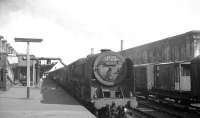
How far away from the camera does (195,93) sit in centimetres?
1345

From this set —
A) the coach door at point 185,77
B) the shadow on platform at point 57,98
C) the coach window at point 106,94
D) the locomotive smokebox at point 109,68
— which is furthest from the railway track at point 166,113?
the shadow on platform at point 57,98

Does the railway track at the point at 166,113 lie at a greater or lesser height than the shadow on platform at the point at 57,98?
lesser

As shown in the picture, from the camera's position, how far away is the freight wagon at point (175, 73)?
14269mm

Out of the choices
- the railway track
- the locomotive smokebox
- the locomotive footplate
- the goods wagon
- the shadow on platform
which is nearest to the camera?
the locomotive footplate

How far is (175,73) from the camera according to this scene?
15914 mm

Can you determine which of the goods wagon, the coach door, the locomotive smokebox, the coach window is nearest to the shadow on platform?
the goods wagon

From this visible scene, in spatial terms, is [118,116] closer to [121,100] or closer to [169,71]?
[121,100]

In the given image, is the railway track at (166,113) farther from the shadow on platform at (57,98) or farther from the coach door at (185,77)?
the shadow on platform at (57,98)

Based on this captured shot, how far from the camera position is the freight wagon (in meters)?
14.3

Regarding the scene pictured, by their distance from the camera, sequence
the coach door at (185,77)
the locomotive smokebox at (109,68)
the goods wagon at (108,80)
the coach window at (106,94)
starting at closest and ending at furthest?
the goods wagon at (108,80)
the locomotive smokebox at (109,68)
the coach window at (106,94)
the coach door at (185,77)

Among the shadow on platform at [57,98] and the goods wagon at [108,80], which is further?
the shadow on platform at [57,98]

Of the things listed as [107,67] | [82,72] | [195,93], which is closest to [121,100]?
[107,67]

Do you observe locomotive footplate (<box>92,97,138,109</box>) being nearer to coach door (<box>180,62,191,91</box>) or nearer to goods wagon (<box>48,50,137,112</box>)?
goods wagon (<box>48,50,137,112</box>)

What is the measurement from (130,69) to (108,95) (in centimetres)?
165
